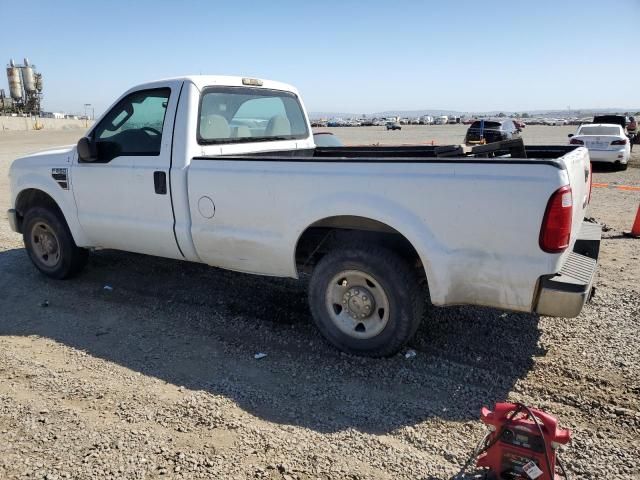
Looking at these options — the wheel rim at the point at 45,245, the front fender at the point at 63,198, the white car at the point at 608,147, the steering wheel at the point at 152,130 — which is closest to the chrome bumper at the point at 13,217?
the wheel rim at the point at 45,245

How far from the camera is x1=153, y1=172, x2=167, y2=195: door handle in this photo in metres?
4.41

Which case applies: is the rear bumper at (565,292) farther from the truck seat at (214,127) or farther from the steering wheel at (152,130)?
the steering wheel at (152,130)

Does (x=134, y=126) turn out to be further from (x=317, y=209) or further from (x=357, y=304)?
(x=357, y=304)

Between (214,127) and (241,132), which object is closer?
(214,127)

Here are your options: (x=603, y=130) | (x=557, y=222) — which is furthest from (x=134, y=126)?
(x=603, y=130)

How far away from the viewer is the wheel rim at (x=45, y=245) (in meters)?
5.54

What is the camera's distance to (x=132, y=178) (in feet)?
15.2

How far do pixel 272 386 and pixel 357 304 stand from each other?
2.81ft

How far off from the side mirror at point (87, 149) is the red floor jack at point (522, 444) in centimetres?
404

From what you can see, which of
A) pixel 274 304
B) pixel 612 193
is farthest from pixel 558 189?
pixel 612 193

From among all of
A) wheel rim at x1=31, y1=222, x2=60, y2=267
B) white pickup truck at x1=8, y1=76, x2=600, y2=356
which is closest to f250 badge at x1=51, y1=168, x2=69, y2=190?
white pickup truck at x1=8, y1=76, x2=600, y2=356

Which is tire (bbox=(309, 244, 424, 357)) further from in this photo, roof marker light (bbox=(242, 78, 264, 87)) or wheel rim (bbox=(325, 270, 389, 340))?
roof marker light (bbox=(242, 78, 264, 87))

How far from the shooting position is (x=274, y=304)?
4875mm

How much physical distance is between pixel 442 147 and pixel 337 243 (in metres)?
1.31
